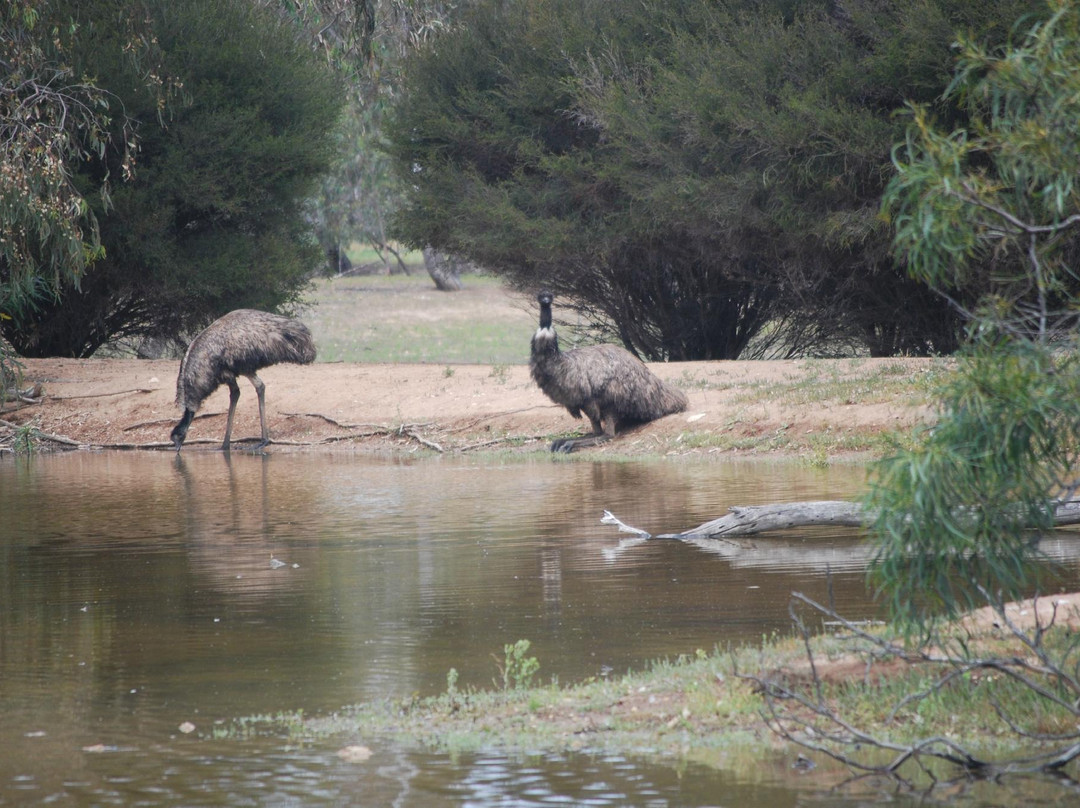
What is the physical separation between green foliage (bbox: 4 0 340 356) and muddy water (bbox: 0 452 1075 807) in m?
9.86

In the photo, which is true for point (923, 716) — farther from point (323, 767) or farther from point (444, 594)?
point (444, 594)

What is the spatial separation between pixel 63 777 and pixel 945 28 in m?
15.5

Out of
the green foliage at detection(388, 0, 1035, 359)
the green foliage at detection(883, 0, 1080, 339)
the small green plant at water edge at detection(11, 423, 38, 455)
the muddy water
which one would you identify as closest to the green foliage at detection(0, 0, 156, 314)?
the small green plant at water edge at detection(11, 423, 38, 455)

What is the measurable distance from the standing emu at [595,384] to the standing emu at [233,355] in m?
3.25

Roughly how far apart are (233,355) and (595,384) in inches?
184

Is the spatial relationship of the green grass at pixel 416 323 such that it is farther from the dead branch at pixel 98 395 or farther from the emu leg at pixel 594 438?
the emu leg at pixel 594 438

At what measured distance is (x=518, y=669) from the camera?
6.77 metres

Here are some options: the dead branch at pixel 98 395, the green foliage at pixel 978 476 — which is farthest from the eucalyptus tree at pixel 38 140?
the green foliage at pixel 978 476

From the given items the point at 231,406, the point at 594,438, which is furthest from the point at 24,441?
the point at 594,438

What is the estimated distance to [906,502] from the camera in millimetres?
5359

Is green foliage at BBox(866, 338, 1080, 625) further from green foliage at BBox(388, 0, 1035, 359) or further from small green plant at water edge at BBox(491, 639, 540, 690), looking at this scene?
green foliage at BBox(388, 0, 1035, 359)

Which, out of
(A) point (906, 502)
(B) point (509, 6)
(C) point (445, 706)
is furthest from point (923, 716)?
(B) point (509, 6)

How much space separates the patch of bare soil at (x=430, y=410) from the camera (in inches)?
655

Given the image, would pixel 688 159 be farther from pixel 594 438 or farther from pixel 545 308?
pixel 594 438
